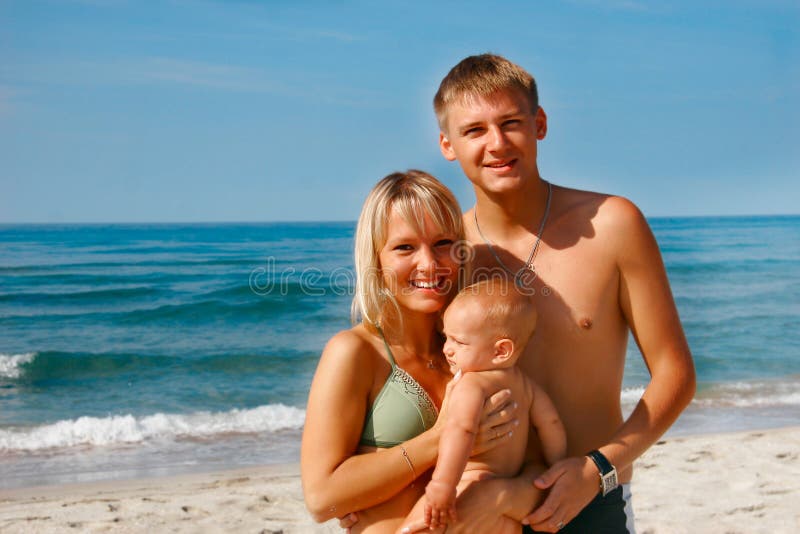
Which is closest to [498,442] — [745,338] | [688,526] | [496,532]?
[496,532]

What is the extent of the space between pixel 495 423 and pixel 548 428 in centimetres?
31

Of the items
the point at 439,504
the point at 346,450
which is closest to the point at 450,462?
the point at 439,504

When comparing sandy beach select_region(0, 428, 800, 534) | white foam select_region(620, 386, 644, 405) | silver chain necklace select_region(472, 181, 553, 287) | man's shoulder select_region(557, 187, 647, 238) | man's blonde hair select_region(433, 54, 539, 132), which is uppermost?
man's blonde hair select_region(433, 54, 539, 132)

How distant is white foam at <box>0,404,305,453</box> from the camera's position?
9.38 metres

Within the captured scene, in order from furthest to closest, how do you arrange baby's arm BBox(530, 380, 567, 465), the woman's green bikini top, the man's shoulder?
the man's shoulder
baby's arm BBox(530, 380, 567, 465)
the woman's green bikini top

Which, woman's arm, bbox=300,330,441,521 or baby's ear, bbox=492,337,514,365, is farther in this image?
baby's ear, bbox=492,337,514,365

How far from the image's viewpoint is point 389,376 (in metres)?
2.93

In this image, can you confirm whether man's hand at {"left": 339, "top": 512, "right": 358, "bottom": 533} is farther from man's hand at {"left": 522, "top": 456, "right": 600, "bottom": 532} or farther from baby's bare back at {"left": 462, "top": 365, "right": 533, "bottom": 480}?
man's hand at {"left": 522, "top": 456, "right": 600, "bottom": 532}

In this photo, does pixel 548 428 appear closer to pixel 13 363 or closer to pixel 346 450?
pixel 346 450

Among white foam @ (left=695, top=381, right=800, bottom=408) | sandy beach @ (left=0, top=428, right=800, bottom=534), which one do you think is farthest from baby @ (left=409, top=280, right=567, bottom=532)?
white foam @ (left=695, top=381, right=800, bottom=408)

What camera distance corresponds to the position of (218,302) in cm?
2053

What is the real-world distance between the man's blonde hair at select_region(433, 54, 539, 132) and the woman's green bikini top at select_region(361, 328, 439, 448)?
1.08 metres

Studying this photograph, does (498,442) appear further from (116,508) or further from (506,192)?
(116,508)

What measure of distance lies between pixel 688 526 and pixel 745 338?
12319 mm
